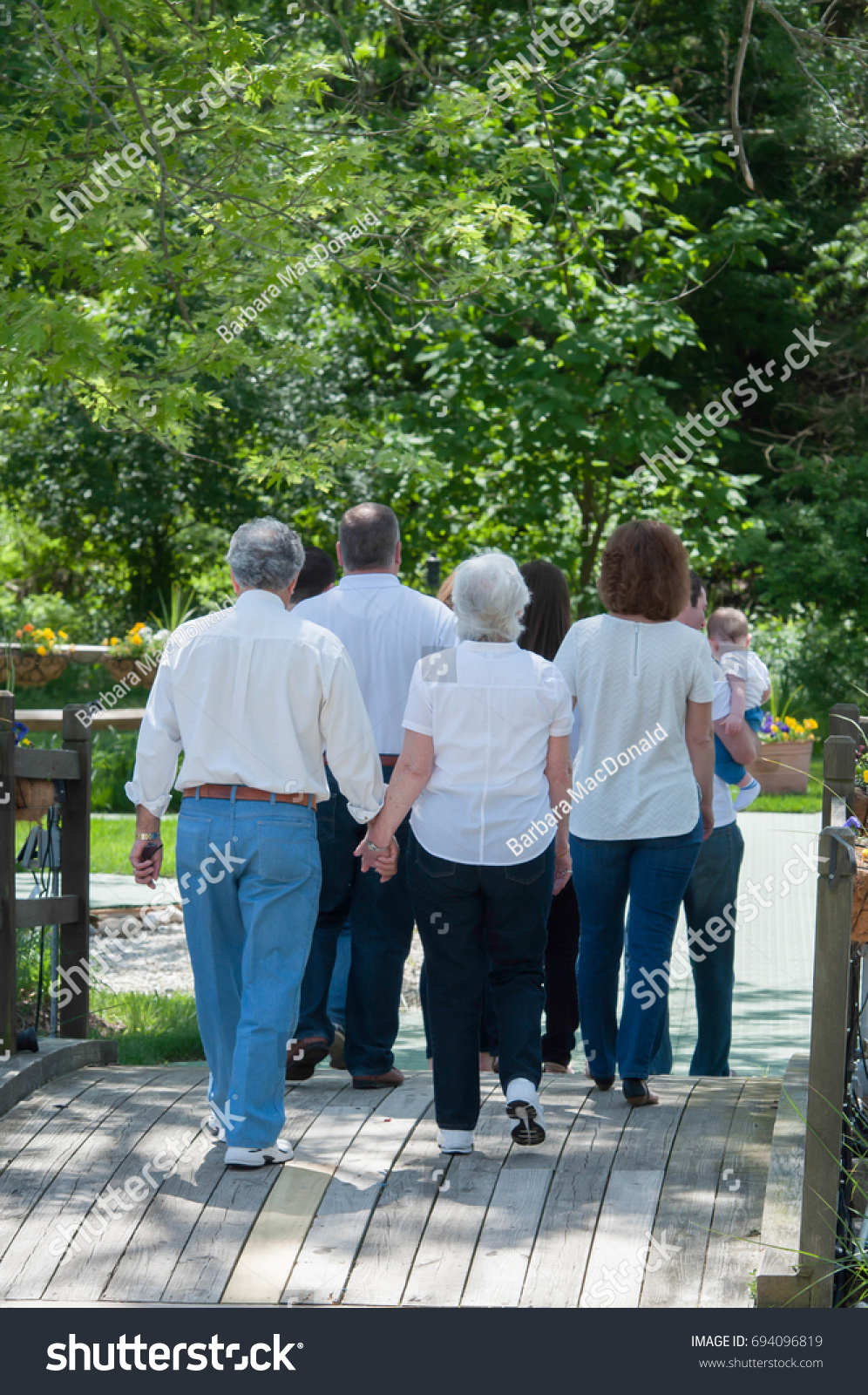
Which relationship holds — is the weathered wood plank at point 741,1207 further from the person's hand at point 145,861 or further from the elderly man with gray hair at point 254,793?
the person's hand at point 145,861

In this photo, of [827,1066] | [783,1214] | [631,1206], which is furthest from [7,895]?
[827,1066]

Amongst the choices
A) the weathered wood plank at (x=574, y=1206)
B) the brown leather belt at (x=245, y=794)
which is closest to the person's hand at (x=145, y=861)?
the brown leather belt at (x=245, y=794)

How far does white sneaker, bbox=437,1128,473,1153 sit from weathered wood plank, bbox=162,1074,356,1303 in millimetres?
375

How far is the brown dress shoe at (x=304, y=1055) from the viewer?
15.8 feet

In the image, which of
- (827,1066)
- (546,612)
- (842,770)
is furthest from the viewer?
(546,612)

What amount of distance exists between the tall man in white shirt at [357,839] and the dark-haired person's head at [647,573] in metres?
0.62

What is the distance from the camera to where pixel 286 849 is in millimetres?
3951

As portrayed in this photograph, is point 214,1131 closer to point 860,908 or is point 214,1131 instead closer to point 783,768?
point 860,908

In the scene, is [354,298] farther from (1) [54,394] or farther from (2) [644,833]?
(2) [644,833]

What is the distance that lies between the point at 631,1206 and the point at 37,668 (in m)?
14.1

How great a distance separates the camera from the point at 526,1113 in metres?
4.07

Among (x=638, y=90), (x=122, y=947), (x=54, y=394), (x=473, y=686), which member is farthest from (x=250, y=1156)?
(x=54, y=394)

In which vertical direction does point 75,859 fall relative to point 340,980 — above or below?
above
